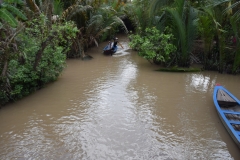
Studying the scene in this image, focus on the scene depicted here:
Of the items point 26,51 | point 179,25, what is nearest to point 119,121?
point 26,51

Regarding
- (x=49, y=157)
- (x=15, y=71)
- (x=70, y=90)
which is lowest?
(x=49, y=157)

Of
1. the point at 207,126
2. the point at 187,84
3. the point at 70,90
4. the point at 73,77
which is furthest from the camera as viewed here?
the point at 73,77

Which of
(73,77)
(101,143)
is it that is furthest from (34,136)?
(73,77)

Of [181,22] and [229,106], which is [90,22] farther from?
[229,106]

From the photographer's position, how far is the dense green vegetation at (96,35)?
600 cm

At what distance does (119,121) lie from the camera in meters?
5.51

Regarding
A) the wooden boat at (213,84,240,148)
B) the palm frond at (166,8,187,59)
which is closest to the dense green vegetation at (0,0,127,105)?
the palm frond at (166,8,187,59)

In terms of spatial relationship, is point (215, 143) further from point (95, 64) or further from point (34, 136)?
point (95, 64)

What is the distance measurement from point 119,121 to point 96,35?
7.70 meters

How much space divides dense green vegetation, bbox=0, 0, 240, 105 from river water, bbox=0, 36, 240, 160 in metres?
0.75

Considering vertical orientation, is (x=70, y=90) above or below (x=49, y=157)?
above

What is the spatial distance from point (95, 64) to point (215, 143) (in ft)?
23.4

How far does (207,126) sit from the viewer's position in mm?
5344

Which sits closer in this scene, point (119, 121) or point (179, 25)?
point (119, 121)
